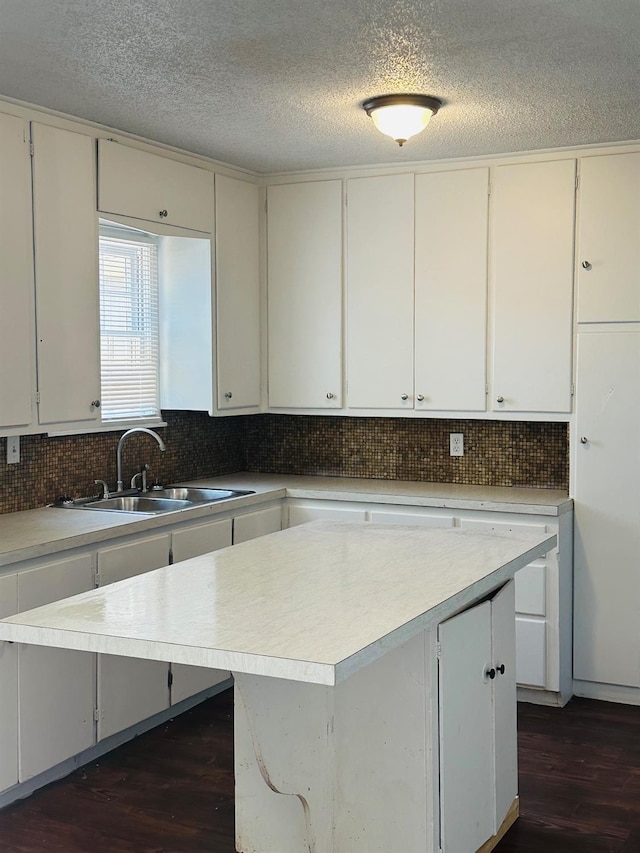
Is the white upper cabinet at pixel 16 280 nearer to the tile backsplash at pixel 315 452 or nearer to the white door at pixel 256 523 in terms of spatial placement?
the tile backsplash at pixel 315 452

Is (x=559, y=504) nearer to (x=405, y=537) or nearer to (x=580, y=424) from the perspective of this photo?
(x=580, y=424)

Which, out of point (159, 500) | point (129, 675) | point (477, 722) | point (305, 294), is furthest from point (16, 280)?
point (477, 722)

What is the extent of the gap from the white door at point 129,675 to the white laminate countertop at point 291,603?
0.71 m

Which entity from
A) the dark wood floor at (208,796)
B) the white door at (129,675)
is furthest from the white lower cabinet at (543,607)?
the white door at (129,675)

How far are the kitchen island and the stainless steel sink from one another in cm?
136

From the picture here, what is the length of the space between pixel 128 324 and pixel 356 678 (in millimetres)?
2465

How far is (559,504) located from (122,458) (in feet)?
6.64

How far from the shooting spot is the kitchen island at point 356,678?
2.18m

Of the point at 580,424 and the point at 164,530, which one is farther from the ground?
the point at 580,424

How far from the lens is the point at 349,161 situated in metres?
4.63

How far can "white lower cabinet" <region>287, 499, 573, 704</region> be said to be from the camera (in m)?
4.21

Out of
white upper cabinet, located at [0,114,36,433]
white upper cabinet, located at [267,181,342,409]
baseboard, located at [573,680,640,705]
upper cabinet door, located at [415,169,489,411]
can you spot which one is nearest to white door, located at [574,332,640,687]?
baseboard, located at [573,680,640,705]

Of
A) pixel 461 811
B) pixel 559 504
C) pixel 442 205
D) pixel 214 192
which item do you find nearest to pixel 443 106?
pixel 442 205

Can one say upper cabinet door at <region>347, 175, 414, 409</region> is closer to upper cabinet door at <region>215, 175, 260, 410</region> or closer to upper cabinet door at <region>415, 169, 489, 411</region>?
upper cabinet door at <region>415, 169, 489, 411</region>
